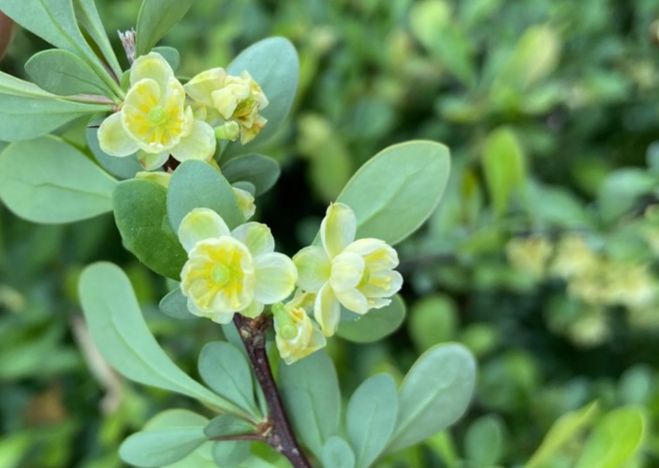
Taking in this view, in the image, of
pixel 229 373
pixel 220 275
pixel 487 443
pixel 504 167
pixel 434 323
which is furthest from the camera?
pixel 434 323

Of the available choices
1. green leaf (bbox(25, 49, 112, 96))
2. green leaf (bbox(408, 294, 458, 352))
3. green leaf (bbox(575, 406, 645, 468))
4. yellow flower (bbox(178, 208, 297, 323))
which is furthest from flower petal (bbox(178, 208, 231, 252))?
green leaf (bbox(408, 294, 458, 352))

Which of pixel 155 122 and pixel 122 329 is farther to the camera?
pixel 122 329

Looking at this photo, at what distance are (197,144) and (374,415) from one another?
214mm

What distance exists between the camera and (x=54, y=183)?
546 millimetres

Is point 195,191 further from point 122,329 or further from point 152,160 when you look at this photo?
point 122,329

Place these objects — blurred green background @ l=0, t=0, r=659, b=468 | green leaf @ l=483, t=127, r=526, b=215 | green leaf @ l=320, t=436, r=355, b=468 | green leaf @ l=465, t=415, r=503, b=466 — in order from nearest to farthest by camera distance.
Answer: green leaf @ l=320, t=436, r=355, b=468 < green leaf @ l=465, t=415, r=503, b=466 < green leaf @ l=483, t=127, r=526, b=215 < blurred green background @ l=0, t=0, r=659, b=468

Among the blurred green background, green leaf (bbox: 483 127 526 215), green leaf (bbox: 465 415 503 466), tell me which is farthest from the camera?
the blurred green background

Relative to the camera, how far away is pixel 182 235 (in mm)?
432

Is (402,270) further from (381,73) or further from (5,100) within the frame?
(5,100)

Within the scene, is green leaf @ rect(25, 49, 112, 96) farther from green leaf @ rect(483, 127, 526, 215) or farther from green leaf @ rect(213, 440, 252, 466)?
green leaf @ rect(483, 127, 526, 215)

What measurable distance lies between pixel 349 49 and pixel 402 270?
34 cm

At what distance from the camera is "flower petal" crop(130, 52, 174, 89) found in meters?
0.45

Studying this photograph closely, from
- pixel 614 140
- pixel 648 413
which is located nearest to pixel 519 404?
pixel 648 413

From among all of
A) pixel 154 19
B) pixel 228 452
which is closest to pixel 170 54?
pixel 154 19
